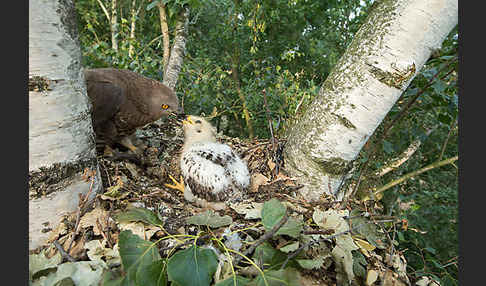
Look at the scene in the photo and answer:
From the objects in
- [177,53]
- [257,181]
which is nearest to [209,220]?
[257,181]

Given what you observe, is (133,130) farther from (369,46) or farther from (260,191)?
(369,46)

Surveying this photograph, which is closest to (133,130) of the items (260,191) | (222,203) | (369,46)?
(222,203)

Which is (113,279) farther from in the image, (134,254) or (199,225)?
(199,225)

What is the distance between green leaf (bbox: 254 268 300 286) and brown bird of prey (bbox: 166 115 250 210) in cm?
99

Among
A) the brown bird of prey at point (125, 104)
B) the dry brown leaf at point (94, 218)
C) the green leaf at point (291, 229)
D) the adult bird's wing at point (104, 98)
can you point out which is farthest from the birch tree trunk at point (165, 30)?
the green leaf at point (291, 229)

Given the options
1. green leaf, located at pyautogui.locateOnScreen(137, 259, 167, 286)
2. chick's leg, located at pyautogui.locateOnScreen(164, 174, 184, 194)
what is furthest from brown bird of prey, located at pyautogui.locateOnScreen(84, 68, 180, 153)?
green leaf, located at pyautogui.locateOnScreen(137, 259, 167, 286)

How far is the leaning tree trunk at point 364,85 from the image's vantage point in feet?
4.84

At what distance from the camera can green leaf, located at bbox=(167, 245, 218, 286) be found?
3.06ft

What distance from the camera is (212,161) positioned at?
2133 millimetres

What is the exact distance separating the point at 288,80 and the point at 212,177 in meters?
2.56

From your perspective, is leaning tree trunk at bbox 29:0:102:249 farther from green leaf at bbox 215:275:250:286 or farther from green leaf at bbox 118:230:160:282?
green leaf at bbox 215:275:250:286

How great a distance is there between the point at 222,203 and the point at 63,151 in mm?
1071

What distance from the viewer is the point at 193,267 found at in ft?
3.12

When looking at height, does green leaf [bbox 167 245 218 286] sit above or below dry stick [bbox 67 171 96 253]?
above
